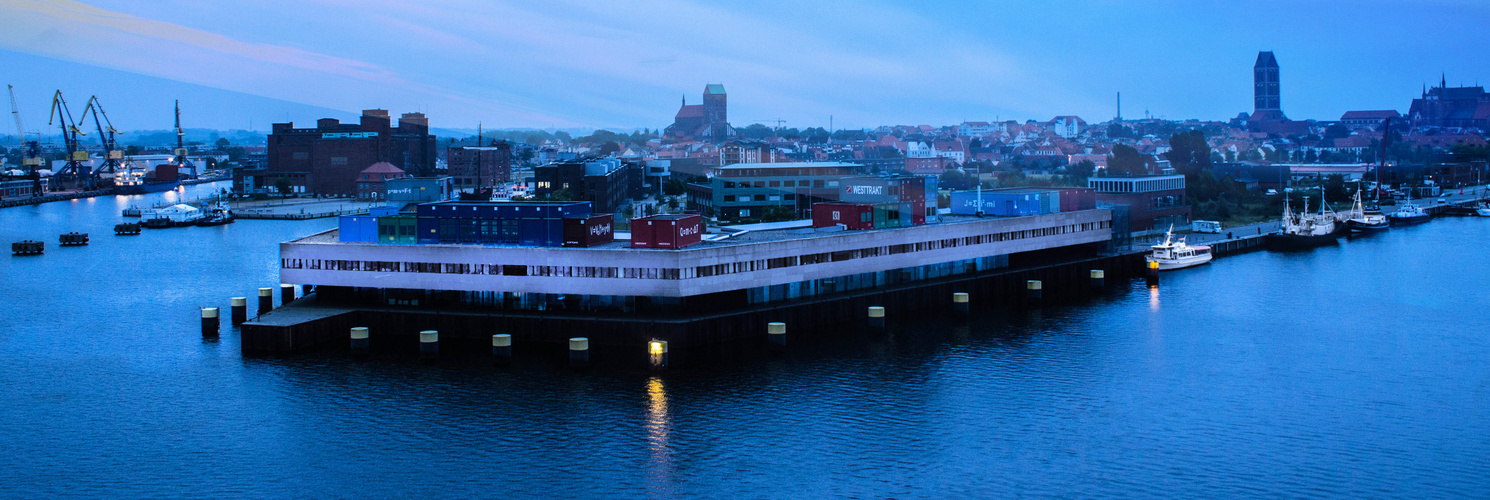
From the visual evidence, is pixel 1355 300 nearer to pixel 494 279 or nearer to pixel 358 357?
pixel 494 279

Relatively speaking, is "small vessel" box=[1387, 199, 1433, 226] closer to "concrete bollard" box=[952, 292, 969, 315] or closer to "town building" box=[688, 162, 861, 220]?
"town building" box=[688, 162, 861, 220]

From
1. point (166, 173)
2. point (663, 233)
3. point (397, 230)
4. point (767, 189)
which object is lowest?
point (663, 233)

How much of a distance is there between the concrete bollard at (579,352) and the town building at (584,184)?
35.8 metres

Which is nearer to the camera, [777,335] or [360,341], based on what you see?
[360,341]

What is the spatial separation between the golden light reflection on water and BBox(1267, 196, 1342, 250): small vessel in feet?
153

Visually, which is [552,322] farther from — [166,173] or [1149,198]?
[166,173]

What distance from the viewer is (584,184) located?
236 feet

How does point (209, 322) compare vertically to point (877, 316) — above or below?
above

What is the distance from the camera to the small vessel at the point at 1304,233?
215ft

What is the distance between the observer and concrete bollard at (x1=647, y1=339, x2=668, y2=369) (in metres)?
32.7

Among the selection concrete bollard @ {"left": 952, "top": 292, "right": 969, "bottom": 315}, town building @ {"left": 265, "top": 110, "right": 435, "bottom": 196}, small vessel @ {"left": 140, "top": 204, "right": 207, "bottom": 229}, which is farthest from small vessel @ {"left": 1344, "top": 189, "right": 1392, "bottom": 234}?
town building @ {"left": 265, "top": 110, "right": 435, "bottom": 196}

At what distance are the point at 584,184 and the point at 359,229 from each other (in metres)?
32.6

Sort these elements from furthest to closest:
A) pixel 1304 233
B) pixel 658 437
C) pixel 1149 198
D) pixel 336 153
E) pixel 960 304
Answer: pixel 336 153
pixel 1149 198
pixel 1304 233
pixel 960 304
pixel 658 437

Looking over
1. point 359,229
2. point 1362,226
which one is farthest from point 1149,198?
point 359,229
